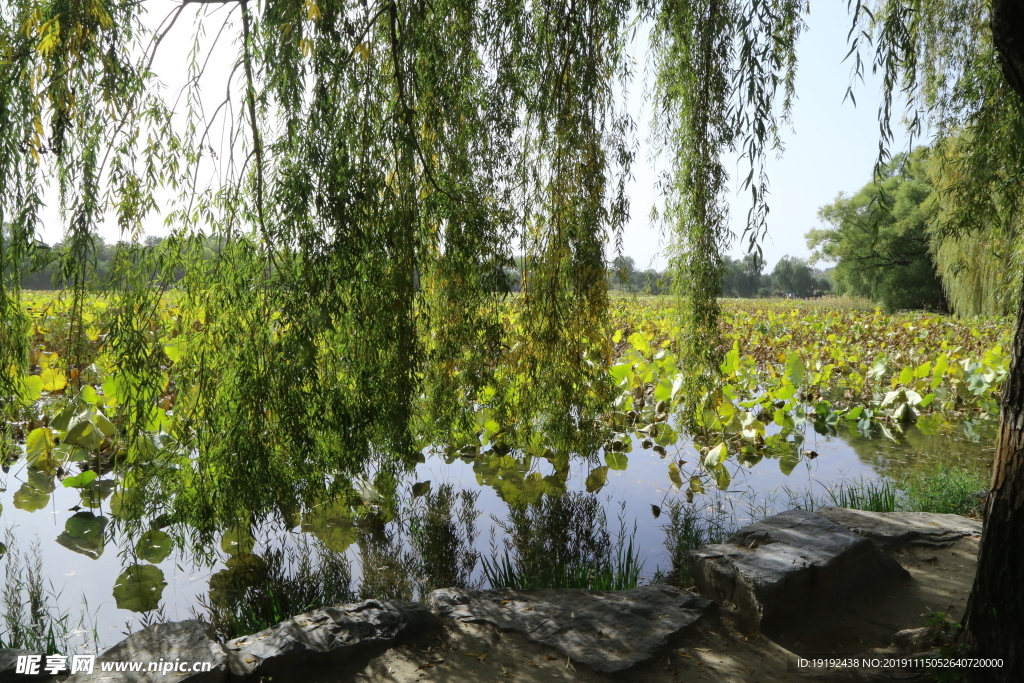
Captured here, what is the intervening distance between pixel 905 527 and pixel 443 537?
2190 millimetres

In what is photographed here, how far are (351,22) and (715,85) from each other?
1667mm

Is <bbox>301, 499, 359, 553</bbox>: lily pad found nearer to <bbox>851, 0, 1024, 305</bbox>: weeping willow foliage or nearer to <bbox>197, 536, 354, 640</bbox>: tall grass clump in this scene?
<bbox>197, 536, 354, 640</bbox>: tall grass clump

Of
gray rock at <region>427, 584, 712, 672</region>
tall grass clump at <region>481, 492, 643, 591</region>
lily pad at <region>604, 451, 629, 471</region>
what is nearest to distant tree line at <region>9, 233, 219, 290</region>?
gray rock at <region>427, 584, 712, 672</region>

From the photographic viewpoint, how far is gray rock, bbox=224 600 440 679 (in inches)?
91.0

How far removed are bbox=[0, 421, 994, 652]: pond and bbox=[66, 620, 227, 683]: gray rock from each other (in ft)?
1.85

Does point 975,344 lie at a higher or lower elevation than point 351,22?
lower

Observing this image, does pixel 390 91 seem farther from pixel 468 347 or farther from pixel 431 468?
pixel 431 468

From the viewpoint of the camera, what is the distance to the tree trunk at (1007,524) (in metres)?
2.02

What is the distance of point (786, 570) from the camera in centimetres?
281

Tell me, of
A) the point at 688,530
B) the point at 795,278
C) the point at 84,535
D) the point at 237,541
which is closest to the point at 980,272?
the point at 688,530

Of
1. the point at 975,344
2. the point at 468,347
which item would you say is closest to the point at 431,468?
the point at 468,347

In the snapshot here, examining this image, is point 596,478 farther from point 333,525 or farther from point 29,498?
point 29,498

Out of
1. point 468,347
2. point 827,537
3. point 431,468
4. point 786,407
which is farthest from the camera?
point 786,407

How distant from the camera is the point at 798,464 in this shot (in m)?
5.34
